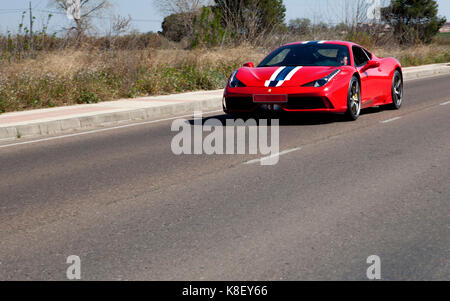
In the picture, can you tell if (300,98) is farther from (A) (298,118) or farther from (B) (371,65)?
(B) (371,65)

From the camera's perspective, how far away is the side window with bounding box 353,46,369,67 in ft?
38.4

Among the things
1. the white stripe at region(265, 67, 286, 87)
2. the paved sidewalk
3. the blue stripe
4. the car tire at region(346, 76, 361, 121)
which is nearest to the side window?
the car tire at region(346, 76, 361, 121)

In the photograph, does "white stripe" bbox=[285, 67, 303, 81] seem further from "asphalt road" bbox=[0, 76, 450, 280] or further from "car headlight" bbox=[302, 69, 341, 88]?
"asphalt road" bbox=[0, 76, 450, 280]

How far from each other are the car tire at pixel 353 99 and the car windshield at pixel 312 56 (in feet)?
1.36

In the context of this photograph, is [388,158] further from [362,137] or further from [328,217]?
[328,217]

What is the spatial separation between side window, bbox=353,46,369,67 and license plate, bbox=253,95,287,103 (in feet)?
6.48

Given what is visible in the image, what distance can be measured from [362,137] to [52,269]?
20.8ft

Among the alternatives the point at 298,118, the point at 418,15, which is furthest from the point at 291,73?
the point at 418,15

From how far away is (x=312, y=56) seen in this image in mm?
11453

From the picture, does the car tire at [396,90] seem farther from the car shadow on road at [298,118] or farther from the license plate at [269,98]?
the license plate at [269,98]

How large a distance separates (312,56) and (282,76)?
1.14 meters

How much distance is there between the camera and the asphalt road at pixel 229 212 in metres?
4.03

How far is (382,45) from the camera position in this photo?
33.7m
